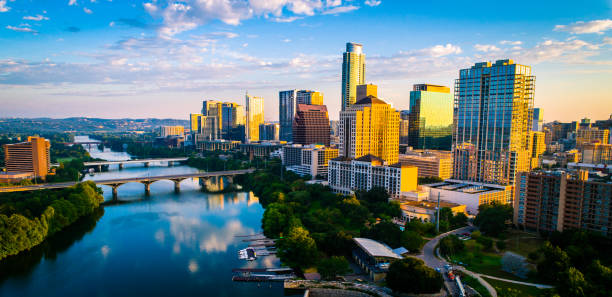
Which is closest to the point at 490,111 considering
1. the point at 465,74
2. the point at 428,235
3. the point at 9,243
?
the point at 465,74

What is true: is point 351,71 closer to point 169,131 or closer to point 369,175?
point 369,175

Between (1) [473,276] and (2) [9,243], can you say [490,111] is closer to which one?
(1) [473,276]

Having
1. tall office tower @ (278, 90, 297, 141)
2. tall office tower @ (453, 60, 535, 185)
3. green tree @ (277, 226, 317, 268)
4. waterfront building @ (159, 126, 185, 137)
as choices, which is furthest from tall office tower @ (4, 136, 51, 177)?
waterfront building @ (159, 126, 185, 137)

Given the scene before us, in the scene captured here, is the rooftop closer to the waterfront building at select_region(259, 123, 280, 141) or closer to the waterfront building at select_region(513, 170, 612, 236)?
the waterfront building at select_region(513, 170, 612, 236)

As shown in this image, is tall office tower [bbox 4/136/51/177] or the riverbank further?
tall office tower [bbox 4/136/51/177]

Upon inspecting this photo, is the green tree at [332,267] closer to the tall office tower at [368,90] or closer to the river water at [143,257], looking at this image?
the river water at [143,257]

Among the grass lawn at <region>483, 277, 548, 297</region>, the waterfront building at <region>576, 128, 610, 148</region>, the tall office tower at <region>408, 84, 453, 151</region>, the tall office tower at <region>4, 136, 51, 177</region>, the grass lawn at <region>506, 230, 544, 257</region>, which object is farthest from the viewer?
the tall office tower at <region>408, 84, 453, 151</region>

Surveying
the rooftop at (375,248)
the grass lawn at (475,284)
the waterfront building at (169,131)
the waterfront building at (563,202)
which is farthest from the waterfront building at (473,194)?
the waterfront building at (169,131)
